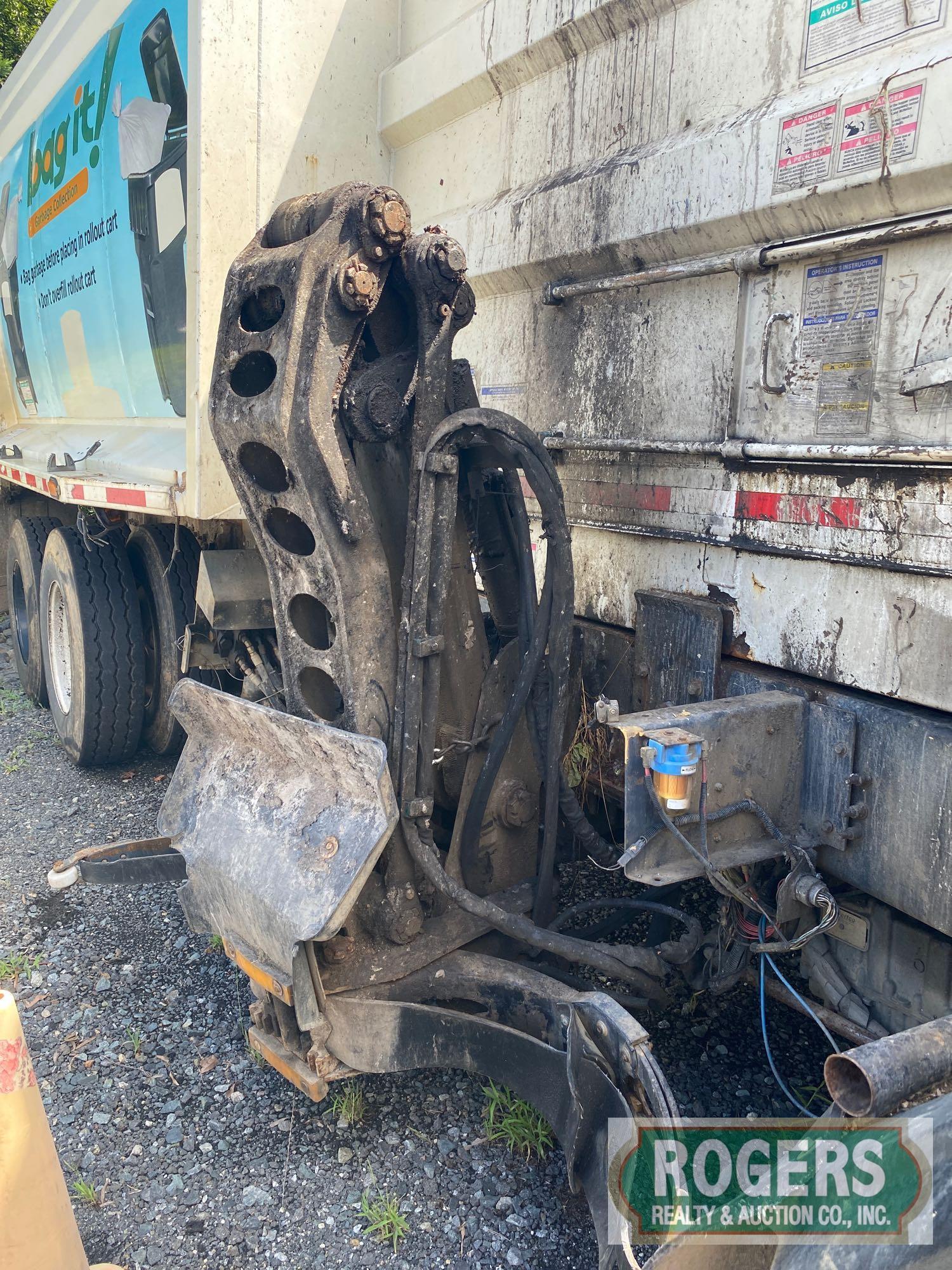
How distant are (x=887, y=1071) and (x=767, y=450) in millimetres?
1382

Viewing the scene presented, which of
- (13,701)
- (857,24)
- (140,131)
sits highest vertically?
(140,131)

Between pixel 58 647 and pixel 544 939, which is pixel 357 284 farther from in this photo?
pixel 58 647

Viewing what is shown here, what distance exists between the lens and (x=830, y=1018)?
227cm

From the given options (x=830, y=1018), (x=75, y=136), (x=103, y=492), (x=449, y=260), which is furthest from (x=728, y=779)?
(x=75, y=136)

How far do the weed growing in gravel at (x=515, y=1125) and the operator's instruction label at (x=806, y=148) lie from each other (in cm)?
217

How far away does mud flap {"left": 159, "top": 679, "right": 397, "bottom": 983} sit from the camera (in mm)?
2127

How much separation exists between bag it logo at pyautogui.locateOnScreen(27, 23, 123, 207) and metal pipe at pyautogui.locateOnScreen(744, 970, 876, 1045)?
4.17 metres

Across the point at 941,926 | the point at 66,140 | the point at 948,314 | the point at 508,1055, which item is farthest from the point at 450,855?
the point at 66,140

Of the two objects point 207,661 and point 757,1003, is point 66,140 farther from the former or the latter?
point 757,1003

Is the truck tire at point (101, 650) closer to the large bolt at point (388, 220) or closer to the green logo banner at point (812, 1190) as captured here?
the large bolt at point (388, 220)

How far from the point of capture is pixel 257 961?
2.31 metres

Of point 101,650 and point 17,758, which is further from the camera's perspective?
point 17,758

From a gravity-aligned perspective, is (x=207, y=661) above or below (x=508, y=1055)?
above

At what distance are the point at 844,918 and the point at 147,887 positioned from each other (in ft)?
8.28
